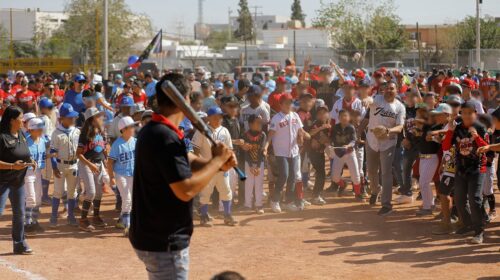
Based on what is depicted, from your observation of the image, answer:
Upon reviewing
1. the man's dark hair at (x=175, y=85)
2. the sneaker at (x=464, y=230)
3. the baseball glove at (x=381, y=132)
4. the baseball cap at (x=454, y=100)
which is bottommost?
the sneaker at (x=464, y=230)

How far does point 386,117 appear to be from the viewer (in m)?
12.7

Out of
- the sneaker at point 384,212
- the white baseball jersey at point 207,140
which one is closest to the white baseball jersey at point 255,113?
the white baseball jersey at point 207,140

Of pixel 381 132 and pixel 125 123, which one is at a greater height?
pixel 125 123

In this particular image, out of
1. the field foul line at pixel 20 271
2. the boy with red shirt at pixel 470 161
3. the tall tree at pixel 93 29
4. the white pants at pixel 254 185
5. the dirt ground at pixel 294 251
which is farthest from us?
the tall tree at pixel 93 29

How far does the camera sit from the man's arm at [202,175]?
15.8 ft

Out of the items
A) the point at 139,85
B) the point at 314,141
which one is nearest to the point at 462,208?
the point at 314,141

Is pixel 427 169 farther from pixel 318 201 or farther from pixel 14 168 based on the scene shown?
pixel 14 168

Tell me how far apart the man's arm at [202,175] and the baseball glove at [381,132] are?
771 centimetres

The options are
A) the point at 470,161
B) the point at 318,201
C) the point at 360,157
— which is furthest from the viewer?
the point at 360,157

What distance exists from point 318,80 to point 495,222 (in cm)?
772

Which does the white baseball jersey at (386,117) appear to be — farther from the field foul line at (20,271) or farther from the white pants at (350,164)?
the field foul line at (20,271)

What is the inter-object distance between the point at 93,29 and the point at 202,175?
61.3 meters

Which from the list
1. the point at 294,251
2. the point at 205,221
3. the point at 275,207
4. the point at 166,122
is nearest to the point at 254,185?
the point at 275,207

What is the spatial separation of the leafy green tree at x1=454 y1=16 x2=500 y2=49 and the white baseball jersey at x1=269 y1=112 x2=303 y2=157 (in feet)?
146
